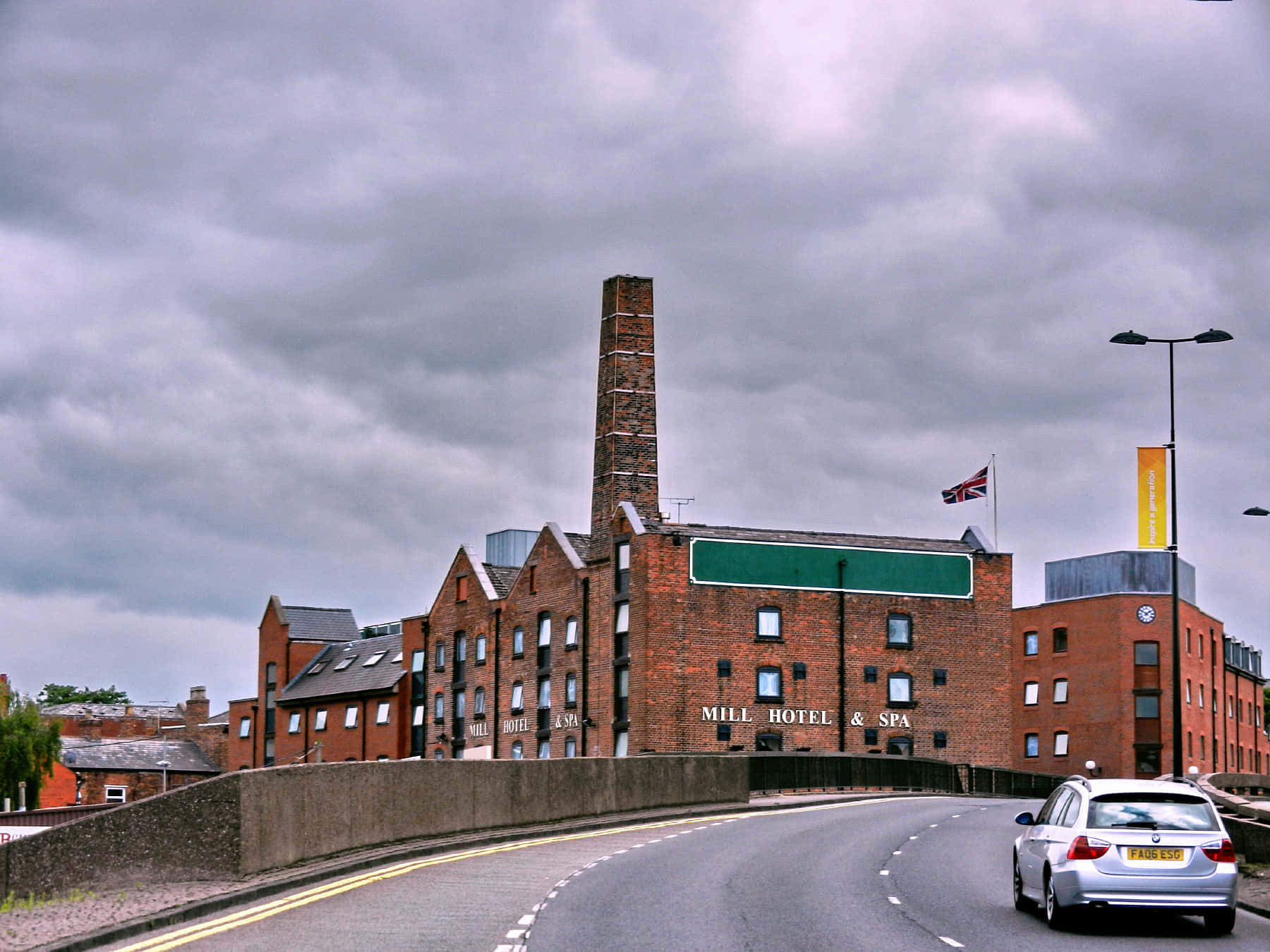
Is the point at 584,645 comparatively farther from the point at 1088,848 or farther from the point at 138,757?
the point at 1088,848

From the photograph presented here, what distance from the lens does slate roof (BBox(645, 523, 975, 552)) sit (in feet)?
224

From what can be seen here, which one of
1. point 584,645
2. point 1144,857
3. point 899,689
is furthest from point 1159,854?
point 584,645

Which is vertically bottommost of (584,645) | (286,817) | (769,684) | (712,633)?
(286,817)

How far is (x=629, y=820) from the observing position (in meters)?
36.2

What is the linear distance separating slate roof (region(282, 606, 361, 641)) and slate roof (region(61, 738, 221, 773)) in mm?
9147

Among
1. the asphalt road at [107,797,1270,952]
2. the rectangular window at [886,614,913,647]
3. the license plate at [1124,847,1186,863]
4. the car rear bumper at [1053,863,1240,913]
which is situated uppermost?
the rectangular window at [886,614,913,647]

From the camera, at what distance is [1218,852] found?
1722cm

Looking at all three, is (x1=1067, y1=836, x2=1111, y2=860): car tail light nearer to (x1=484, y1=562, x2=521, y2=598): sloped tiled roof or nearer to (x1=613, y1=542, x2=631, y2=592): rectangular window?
(x1=613, y1=542, x2=631, y2=592): rectangular window

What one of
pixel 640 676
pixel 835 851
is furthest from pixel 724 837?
pixel 640 676

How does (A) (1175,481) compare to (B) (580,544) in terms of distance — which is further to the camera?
(B) (580,544)

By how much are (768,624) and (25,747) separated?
125 feet

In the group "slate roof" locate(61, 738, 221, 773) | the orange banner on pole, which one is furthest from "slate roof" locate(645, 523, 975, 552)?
"slate roof" locate(61, 738, 221, 773)

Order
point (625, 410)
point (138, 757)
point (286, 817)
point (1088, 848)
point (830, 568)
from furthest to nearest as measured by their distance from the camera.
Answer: point (138, 757) → point (625, 410) → point (830, 568) → point (286, 817) → point (1088, 848)

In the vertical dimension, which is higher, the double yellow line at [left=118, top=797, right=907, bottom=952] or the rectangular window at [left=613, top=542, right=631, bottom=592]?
the rectangular window at [left=613, top=542, right=631, bottom=592]
